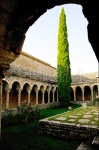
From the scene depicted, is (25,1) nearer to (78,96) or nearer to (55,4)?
(55,4)

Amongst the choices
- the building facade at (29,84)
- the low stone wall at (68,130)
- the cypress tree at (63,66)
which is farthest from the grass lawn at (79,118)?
the cypress tree at (63,66)

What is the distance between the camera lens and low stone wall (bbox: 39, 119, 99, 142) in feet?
21.6

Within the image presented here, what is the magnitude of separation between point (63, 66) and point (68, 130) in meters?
16.4

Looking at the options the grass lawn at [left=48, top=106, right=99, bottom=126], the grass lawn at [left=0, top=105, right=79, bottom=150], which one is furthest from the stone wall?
the grass lawn at [left=0, top=105, right=79, bottom=150]

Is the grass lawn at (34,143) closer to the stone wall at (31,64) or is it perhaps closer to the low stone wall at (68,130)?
the low stone wall at (68,130)

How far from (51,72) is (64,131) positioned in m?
27.2

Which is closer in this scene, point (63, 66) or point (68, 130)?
point (68, 130)

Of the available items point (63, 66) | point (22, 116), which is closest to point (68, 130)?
point (22, 116)

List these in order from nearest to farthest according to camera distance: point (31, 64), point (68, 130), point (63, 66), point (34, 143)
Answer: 1. point (34, 143)
2. point (68, 130)
3. point (63, 66)
4. point (31, 64)

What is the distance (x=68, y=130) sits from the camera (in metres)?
7.12

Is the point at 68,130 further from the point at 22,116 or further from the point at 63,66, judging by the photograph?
the point at 63,66

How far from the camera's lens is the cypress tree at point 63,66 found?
22.8 m

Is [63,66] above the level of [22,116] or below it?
above

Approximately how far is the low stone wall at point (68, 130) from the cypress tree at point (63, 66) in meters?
15.0
